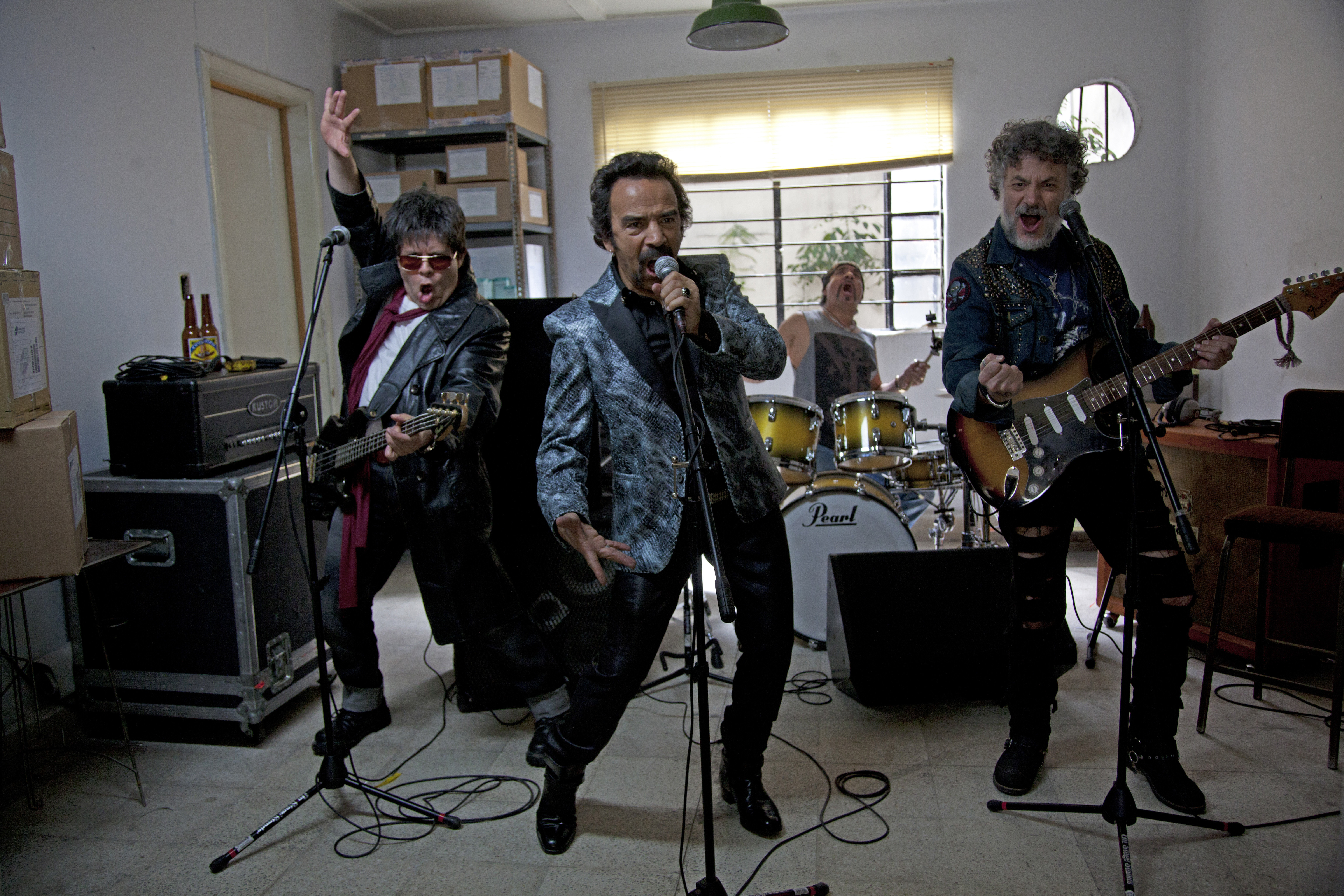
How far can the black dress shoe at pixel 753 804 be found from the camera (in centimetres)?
226

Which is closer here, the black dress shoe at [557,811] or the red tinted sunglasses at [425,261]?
the black dress shoe at [557,811]

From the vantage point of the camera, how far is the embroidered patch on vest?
2.27m

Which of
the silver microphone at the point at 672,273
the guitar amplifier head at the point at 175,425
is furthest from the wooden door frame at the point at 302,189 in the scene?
the silver microphone at the point at 672,273

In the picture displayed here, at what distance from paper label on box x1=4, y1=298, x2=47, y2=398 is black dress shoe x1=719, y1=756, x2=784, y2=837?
193 centimetres

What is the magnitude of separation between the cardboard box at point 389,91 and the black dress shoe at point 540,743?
149 inches

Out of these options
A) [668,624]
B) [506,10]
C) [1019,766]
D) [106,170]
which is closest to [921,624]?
[1019,766]

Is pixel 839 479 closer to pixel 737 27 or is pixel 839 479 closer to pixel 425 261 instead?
pixel 425 261

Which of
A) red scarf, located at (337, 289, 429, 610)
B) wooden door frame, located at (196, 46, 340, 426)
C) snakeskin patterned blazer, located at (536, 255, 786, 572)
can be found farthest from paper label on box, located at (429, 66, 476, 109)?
snakeskin patterned blazer, located at (536, 255, 786, 572)

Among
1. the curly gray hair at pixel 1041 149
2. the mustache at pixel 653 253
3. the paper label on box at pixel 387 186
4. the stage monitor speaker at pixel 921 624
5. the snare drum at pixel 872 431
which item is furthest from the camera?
the paper label on box at pixel 387 186

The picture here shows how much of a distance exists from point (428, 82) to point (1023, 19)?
3442 millimetres

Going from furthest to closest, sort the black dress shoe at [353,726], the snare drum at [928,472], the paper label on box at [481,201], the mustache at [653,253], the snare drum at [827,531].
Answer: the paper label on box at [481,201], the snare drum at [928,472], the snare drum at [827,531], the black dress shoe at [353,726], the mustache at [653,253]

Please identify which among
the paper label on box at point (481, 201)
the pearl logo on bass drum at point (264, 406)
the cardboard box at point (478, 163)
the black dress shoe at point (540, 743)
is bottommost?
the black dress shoe at point (540, 743)

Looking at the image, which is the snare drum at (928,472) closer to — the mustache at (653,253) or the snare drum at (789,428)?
the snare drum at (789,428)

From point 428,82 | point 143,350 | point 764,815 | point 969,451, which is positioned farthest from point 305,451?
point 428,82
